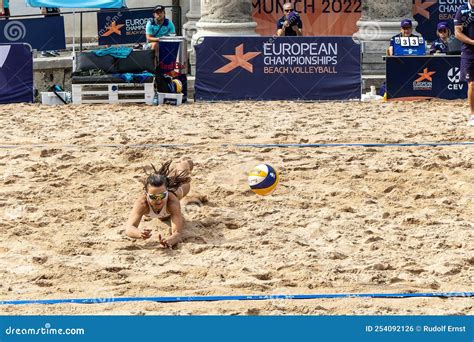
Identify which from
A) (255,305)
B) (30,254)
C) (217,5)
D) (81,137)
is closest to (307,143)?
(81,137)

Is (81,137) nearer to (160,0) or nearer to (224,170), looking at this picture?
(224,170)

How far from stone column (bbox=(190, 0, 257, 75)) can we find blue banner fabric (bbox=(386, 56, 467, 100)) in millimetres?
3650

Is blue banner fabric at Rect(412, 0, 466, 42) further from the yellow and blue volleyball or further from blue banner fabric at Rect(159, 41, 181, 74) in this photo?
the yellow and blue volleyball

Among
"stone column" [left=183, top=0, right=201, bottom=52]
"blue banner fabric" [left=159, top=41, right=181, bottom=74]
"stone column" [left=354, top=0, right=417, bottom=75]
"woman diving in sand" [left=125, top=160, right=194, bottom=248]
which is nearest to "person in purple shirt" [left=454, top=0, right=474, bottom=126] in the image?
"blue banner fabric" [left=159, top=41, right=181, bottom=74]

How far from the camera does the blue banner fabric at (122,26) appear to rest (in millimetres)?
19938

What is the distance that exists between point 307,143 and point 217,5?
704 cm

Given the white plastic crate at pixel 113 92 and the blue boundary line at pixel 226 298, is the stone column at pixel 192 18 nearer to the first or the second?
the white plastic crate at pixel 113 92

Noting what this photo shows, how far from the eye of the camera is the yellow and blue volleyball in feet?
31.2

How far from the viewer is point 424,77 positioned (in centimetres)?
1590

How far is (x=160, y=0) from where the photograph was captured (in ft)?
74.3

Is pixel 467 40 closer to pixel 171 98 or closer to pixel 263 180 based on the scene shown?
pixel 263 180

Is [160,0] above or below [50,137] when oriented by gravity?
above

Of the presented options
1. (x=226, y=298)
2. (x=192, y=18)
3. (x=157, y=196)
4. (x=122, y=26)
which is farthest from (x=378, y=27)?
(x=226, y=298)

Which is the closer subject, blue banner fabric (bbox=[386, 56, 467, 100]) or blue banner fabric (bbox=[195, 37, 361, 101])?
blue banner fabric (bbox=[386, 56, 467, 100])
